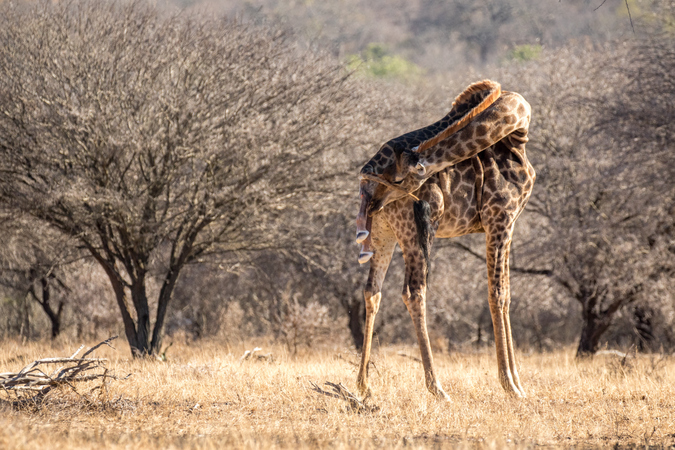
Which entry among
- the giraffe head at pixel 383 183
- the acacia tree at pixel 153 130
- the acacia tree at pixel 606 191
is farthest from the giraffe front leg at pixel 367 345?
the acacia tree at pixel 606 191

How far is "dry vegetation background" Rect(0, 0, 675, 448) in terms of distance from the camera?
594cm

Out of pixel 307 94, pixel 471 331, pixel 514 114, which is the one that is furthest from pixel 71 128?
pixel 471 331

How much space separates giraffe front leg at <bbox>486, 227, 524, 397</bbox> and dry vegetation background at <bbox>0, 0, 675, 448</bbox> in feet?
0.87

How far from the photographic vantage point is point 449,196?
22.9ft

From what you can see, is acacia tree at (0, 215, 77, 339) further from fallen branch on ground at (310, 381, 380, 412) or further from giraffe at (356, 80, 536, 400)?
giraffe at (356, 80, 536, 400)

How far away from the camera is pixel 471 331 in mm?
23844

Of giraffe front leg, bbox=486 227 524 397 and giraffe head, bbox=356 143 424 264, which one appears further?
giraffe front leg, bbox=486 227 524 397

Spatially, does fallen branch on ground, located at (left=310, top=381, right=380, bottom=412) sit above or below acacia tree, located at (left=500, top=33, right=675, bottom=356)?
below

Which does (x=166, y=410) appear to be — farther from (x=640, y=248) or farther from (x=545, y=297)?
(x=545, y=297)

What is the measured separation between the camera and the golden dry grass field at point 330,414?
16.3 ft

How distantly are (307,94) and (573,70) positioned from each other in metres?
9.40

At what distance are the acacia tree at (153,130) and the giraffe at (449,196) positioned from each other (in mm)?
4074

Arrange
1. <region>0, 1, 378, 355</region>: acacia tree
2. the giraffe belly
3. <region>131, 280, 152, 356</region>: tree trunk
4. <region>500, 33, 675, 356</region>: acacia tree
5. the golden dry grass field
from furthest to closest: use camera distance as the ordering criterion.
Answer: <region>500, 33, 675, 356</region>: acacia tree, <region>131, 280, 152, 356</region>: tree trunk, <region>0, 1, 378, 355</region>: acacia tree, the giraffe belly, the golden dry grass field

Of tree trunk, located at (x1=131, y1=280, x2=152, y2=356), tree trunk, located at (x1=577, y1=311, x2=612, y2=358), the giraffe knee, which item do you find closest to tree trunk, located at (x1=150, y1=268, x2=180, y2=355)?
tree trunk, located at (x1=131, y1=280, x2=152, y2=356)
